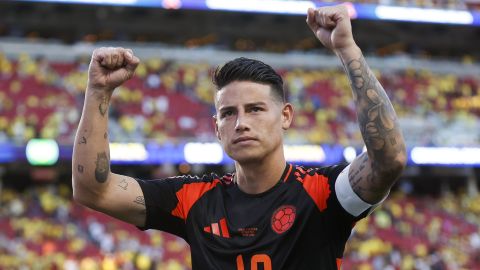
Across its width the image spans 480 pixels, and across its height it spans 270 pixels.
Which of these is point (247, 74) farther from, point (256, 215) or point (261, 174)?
point (256, 215)

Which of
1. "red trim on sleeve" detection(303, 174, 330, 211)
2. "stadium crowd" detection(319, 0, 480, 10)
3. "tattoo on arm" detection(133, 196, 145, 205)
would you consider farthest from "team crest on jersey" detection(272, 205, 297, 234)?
"stadium crowd" detection(319, 0, 480, 10)

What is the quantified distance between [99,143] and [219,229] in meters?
0.63

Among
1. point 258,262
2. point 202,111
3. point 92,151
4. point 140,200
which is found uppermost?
point 92,151

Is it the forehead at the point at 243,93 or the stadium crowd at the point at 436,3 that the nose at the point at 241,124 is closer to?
the forehead at the point at 243,93

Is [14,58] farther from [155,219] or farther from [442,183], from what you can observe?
[155,219]

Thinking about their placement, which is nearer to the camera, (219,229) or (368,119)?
(368,119)

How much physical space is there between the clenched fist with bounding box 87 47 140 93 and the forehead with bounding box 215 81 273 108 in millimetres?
406

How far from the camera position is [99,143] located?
3.03 metres

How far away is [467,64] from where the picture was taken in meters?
29.2

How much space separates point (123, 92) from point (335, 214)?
67.3ft

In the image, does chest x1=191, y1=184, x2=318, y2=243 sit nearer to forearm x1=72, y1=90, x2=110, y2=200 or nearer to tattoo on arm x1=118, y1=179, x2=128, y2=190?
tattoo on arm x1=118, y1=179, x2=128, y2=190

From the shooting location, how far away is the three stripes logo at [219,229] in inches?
118

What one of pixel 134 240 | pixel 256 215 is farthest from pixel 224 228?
pixel 134 240

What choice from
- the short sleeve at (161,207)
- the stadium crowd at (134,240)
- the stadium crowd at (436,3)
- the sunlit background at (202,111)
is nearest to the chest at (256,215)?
the short sleeve at (161,207)
